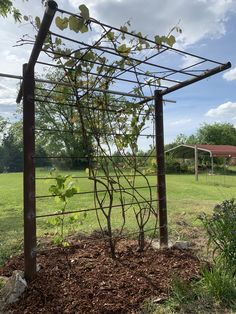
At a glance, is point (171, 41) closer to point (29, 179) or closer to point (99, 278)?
point (29, 179)

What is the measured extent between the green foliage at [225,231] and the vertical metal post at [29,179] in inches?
56.6

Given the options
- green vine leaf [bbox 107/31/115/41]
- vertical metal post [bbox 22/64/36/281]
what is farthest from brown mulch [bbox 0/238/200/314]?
green vine leaf [bbox 107/31/115/41]

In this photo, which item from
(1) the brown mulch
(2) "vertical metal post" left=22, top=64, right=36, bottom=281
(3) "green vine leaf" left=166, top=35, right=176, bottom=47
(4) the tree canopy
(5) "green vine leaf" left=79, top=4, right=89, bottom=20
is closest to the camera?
(5) "green vine leaf" left=79, top=4, right=89, bottom=20

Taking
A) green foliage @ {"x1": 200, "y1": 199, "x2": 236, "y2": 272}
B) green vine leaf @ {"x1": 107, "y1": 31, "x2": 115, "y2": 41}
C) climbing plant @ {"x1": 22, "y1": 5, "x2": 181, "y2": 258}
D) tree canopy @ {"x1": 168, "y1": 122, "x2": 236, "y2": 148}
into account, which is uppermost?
tree canopy @ {"x1": 168, "y1": 122, "x2": 236, "y2": 148}

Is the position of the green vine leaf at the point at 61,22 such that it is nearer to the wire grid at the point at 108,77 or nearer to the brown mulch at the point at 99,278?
the wire grid at the point at 108,77

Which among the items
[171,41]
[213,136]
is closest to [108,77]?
[171,41]

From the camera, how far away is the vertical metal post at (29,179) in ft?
7.88

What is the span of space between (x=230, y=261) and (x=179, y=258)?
585 millimetres

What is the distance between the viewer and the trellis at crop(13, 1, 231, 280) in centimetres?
235

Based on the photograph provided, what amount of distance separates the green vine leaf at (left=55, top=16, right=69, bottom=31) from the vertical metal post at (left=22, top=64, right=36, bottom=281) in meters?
0.45

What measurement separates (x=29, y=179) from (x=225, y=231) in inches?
63.3

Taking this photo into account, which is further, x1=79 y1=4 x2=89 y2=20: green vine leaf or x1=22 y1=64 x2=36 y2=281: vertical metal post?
x1=22 y1=64 x2=36 y2=281: vertical metal post

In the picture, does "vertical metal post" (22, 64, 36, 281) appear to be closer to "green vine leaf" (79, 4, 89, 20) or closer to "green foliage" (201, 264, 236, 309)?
"green vine leaf" (79, 4, 89, 20)

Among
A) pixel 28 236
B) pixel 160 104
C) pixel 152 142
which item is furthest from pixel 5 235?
pixel 160 104
